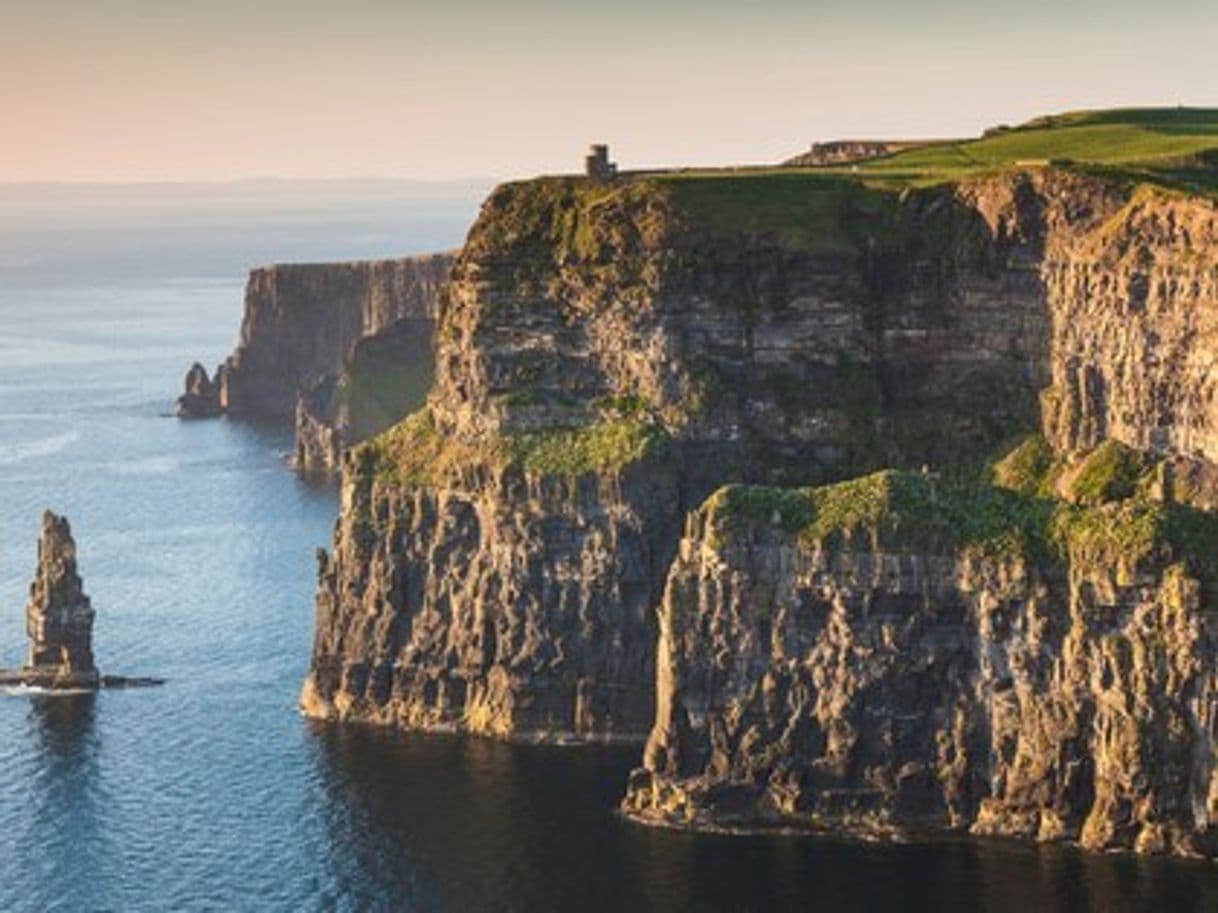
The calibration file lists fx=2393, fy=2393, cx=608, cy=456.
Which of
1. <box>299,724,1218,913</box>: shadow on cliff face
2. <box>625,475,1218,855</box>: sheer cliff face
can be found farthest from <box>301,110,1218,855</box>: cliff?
<box>299,724,1218,913</box>: shadow on cliff face

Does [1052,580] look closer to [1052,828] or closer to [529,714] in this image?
[1052,828]

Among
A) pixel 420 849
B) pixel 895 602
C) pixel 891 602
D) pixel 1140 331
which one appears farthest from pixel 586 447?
pixel 420 849

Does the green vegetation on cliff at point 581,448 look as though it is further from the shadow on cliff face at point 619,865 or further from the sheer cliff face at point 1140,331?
the sheer cliff face at point 1140,331

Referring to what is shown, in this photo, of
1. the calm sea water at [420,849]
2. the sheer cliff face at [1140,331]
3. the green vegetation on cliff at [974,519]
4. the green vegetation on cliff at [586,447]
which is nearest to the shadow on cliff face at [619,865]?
the calm sea water at [420,849]


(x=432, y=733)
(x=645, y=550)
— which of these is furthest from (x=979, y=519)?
(x=432, y=733)

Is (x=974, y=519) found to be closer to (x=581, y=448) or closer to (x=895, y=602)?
(x=895, y=602)

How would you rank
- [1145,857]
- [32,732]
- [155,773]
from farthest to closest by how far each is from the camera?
[32,732]
[155,773]
[1145,857]

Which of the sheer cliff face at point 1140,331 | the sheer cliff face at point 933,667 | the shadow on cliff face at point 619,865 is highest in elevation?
the sheer cliff face at point 1140,331
